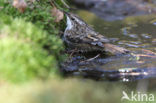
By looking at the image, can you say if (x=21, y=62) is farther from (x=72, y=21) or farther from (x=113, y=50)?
(x=113, y=50)

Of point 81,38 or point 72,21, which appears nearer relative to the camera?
point 81,38

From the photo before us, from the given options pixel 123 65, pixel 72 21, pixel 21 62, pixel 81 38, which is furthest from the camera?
pixel 72 21

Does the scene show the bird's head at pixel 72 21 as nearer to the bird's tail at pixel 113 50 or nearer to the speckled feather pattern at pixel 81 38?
the speckled feather pattern at pixel 81 38

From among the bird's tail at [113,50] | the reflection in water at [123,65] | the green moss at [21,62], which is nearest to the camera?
the green moss at [21,62]

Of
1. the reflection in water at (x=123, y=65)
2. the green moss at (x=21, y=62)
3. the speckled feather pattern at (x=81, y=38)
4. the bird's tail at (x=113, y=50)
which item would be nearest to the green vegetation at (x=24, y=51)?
the green moss at (x=21, y=62)

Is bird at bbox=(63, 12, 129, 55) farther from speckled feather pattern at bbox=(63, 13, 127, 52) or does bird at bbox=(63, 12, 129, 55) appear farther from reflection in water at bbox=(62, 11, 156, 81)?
reflection in water at bbox=(62, 11, 156, 81)

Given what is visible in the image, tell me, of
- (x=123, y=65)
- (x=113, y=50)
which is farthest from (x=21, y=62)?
(x=113, y=50)

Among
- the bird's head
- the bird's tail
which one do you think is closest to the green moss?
the bird's head

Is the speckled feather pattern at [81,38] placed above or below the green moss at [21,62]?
below

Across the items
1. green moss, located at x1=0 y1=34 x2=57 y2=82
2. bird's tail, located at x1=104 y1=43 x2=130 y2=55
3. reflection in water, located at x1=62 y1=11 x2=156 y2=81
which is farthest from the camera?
bird's tail, located at x1=104 y1=43 x2=130 y2=55
